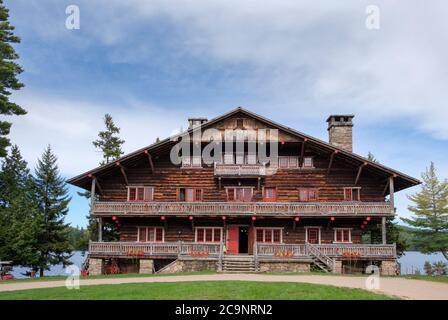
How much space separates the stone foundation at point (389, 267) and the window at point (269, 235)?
7.23 m

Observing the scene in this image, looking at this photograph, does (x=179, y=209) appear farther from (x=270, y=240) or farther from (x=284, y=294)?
(x=284, y=294)

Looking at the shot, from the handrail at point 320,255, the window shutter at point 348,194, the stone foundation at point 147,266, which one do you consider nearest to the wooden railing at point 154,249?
the stone foundation at point 147,266

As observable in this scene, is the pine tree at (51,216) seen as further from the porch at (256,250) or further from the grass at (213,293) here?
the grass at (213,293)

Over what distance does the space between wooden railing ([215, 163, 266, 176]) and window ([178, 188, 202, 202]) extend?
230 centimetres

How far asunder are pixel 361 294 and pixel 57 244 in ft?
124

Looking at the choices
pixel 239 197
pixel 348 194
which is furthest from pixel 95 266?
pixel 348 194

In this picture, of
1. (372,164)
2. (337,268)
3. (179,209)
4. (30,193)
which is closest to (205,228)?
(179,209)

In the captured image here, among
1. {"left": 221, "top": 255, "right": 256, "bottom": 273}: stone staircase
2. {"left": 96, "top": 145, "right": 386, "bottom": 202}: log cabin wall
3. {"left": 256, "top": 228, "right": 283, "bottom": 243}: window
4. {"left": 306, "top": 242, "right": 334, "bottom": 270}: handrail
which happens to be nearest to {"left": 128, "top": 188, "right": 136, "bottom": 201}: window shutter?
{"left": 96, "top": 145, "right": 386, "bottom": 202}: log cabin wall

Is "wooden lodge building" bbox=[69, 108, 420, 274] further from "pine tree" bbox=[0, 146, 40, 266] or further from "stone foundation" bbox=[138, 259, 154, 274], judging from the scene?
"pine tree" bbox=[0, 146, 40, 266]

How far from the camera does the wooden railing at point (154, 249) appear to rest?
89.8 ft

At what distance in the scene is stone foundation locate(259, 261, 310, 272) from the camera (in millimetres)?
26047

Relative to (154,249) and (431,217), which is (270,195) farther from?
(431,217)

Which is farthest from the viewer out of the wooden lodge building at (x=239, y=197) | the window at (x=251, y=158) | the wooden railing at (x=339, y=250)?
the window at (x=251, y=158)

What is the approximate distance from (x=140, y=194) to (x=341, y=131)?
1637cm
